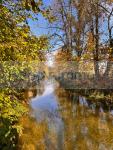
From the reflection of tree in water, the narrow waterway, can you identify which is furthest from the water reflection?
the reflection of tree in water

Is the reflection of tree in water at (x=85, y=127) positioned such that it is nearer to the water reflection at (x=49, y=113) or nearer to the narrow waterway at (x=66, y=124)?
the narrow waterway at (x=66, y=124)

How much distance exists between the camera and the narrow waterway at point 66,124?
15.7 m

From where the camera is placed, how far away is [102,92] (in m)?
26.9

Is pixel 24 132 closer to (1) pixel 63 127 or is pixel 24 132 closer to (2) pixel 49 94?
(1) pixel 63 127

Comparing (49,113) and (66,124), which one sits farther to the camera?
(49,113)

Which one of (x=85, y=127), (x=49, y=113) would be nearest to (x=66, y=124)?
(x=85, y=127)

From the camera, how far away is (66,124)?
1977 centimetres

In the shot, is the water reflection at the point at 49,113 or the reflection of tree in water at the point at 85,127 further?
the water reflection at the point at 49,113

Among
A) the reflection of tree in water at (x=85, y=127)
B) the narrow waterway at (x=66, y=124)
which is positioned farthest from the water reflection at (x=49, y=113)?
the reflection of tree in water at (x=85, y=127)

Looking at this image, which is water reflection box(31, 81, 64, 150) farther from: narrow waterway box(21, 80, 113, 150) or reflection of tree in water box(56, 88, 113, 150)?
reflection of tree in water box(56, 88, 113, 150)

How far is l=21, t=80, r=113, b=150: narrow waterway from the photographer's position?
15.7 m

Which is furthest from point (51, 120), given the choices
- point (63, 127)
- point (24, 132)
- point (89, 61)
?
point (89, 61)

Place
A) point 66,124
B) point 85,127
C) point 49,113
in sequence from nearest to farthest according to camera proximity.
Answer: point 85,127
point 66,124
point 49,113

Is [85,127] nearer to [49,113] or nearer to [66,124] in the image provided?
[66,124]
